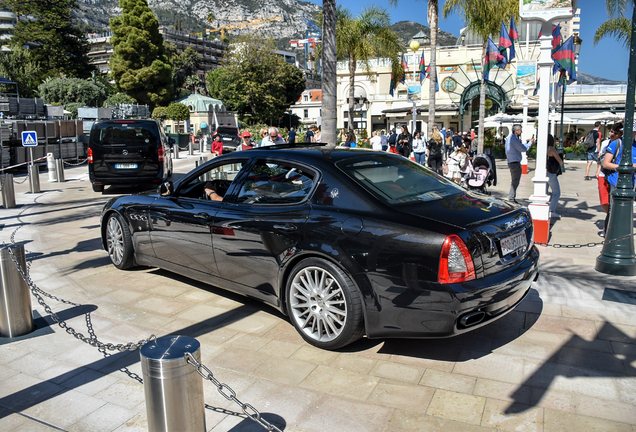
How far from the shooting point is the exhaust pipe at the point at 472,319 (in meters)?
3.48

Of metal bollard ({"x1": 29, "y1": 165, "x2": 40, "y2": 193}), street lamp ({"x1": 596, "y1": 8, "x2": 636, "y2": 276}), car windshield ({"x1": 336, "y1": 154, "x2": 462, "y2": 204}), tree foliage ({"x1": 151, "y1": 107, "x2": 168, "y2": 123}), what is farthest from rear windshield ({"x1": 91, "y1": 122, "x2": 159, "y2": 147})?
tree foliage ({"x1": 151, "y1": 107, "x2": 168, "y2": 123})

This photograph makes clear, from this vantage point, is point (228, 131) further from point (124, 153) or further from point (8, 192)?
point (8, 192)

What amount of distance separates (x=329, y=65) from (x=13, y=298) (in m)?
7.14

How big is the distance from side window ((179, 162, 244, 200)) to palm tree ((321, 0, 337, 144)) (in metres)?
4.72

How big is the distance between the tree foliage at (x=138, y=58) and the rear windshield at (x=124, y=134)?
4771cm

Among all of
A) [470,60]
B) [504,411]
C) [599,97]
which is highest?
[470,60]

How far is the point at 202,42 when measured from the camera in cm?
15912

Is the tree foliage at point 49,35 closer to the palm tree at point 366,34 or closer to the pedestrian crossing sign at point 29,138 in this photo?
the palm tree at point 366,34

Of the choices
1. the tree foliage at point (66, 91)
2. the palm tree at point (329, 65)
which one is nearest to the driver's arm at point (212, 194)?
the palm tree at point (329, 65)

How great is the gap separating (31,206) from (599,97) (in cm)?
4993

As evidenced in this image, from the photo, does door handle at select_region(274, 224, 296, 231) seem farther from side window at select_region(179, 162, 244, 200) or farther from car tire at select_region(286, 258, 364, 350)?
side window at select_region(179, 162, 244, 200)

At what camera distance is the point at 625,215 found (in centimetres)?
608

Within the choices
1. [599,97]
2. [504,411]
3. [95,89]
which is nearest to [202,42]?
[95,89]

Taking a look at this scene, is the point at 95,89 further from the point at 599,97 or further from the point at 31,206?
the point at 599,97
